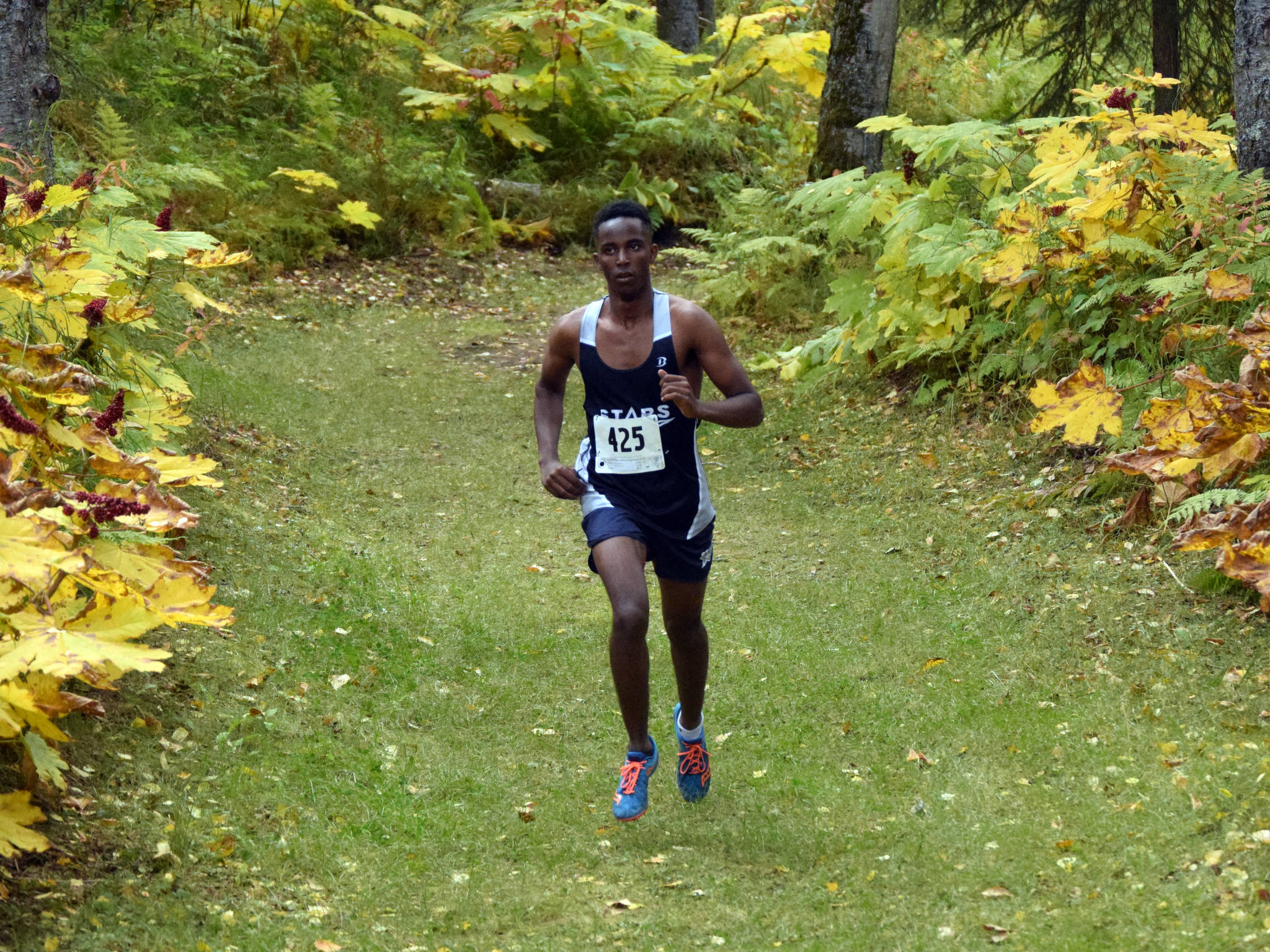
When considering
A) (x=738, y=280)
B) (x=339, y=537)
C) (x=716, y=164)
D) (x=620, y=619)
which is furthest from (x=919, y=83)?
(x=620, y=619)

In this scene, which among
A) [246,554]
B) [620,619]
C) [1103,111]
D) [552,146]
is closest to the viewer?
[620,619]

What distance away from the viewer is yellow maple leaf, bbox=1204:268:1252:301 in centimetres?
576

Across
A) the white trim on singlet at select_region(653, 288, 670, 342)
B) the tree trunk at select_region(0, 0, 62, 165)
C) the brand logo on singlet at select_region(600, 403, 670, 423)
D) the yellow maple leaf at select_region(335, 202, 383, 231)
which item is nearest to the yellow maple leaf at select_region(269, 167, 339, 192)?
the yellow maple leaf at select_region(335, 202, 383, 231)

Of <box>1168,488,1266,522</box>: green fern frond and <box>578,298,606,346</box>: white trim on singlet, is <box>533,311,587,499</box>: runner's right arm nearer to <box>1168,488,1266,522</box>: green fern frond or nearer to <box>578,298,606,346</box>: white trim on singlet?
<box>578,298,606,346</box>: white trim on singlet

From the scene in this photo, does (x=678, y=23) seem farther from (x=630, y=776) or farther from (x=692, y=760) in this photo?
(x=630, y=776)

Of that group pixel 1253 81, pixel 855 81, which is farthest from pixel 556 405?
pixel 855 81

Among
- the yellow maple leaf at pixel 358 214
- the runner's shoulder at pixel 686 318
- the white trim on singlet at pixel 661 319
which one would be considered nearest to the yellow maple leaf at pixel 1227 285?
the runner's shoulder at pixel 686 318

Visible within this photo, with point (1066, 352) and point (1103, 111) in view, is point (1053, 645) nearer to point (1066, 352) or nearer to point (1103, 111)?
point (1066, 352)

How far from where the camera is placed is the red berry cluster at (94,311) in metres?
4.55

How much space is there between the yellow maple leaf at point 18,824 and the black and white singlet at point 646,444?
1.86m

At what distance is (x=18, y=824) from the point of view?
3072mm

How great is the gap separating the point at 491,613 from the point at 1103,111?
4.29 metres

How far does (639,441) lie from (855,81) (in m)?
7.64

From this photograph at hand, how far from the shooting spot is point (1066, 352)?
7.35 meters
